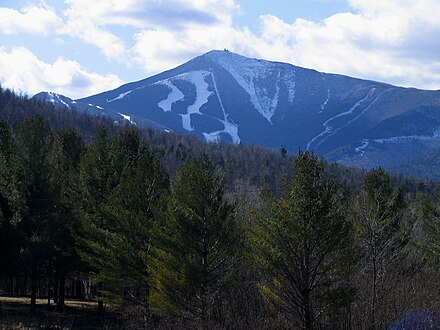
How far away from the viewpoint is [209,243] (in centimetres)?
2914

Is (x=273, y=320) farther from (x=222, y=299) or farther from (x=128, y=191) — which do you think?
(x=128, y=191)

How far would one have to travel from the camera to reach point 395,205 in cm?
3700

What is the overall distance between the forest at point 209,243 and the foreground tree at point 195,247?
53 millimetres

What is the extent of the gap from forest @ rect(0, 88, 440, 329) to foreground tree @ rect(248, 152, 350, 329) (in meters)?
0.04

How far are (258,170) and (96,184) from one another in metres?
116

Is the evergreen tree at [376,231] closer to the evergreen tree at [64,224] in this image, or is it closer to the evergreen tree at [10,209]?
the evergreen tree at [64,224]

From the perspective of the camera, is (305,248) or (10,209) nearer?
(305,248)

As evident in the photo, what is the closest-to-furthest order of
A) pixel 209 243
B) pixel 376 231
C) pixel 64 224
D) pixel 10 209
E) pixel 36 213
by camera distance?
pixel 376 231
pixel 209 243
pixel 10 209
pixel 36 213
pixel 64 224

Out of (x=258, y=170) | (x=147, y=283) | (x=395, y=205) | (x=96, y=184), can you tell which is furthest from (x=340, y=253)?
(x=258, y=170)

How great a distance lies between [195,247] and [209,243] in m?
0.66

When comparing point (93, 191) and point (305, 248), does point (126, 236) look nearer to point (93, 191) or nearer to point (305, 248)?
point (93, 191)

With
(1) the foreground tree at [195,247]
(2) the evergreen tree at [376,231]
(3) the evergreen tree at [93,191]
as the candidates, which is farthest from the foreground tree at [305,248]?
(3) the evergreen tree at [93,191]

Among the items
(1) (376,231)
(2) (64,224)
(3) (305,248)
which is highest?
(1) (376,231)

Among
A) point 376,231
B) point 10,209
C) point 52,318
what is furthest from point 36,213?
point 376,231
